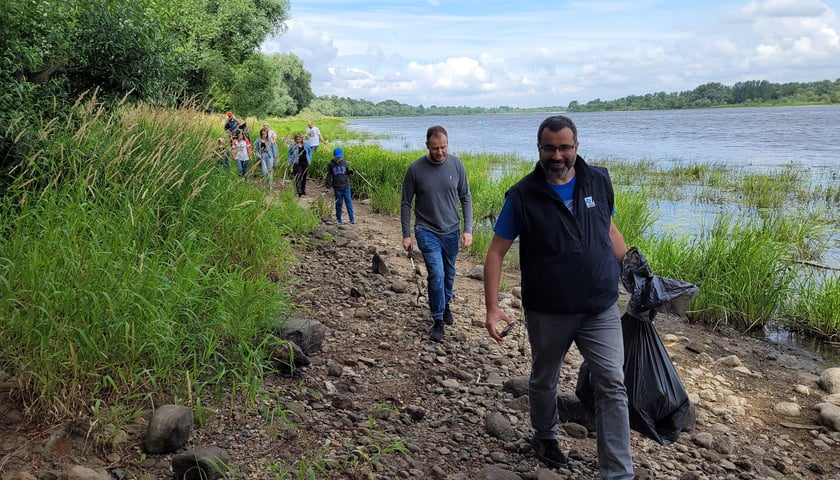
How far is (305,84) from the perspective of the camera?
6994cm

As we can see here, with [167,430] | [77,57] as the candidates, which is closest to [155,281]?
[167,430]

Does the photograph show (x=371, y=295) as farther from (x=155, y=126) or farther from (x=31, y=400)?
(x=31, y=400)

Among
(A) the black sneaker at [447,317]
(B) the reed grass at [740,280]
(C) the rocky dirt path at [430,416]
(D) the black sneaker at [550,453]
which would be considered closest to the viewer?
(C) the rocky dirt path at [430,416]

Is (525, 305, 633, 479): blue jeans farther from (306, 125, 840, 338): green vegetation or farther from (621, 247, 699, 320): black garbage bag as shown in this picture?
(306, 125, 840, 338): green vegetation

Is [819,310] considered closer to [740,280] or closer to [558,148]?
[740,280]

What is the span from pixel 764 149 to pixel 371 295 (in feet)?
112

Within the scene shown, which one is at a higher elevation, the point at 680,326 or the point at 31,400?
the point at 31,400

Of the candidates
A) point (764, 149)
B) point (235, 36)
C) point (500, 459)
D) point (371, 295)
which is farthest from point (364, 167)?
point (764, 149)

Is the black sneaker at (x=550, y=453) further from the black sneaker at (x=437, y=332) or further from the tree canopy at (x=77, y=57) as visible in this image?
the tree canopy at (x=77, y=57)

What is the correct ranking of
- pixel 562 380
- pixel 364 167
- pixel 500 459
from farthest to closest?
Answer: pixel 364 167
pixel 562 380
pixel 500 459

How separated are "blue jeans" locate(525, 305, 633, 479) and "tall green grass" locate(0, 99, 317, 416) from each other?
1.79 m

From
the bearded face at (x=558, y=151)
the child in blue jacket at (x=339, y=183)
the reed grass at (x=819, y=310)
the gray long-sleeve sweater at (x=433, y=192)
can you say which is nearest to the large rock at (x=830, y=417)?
the reed grass at (x=819, y=310)

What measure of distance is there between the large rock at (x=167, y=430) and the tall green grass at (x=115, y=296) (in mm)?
185

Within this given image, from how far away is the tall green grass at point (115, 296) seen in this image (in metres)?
3.24
